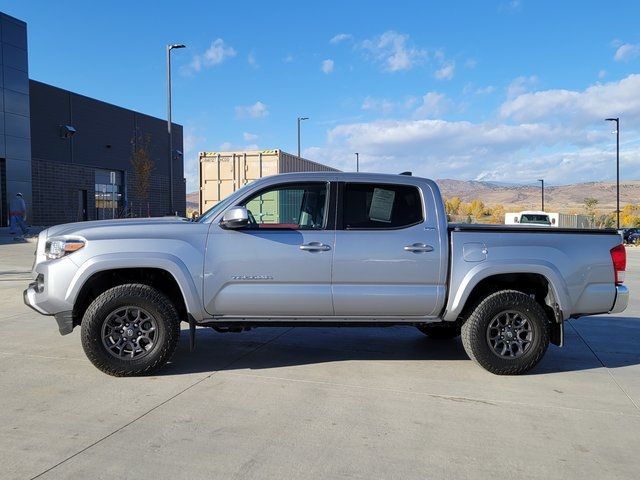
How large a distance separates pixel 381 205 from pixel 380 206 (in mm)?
15

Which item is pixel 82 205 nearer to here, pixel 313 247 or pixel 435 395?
pixel 313 247

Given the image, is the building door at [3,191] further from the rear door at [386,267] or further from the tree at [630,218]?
the tree at [630,218]

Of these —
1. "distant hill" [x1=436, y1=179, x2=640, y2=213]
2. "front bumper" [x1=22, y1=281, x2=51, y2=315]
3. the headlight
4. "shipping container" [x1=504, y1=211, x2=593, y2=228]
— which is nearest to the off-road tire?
the headlight

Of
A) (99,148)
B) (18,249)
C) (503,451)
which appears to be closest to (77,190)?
(99,148)

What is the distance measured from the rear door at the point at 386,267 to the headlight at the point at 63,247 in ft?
7.79

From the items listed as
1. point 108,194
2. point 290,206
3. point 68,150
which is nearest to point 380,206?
point 290,206

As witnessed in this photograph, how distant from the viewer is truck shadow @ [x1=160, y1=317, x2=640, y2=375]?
5.80m

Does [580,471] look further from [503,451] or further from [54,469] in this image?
[54,469]

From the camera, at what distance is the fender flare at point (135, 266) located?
16.3 ft

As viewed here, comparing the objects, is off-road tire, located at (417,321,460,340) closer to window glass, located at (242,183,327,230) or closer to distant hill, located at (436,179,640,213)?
window glass, located at (242,183,327,230)

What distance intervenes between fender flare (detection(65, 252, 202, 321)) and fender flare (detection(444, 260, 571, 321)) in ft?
8.13

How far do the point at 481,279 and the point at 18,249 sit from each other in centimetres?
1748

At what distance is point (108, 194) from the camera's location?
38125mm

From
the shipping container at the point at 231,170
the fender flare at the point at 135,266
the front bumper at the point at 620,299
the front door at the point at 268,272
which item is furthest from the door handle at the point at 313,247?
the shipping container at the point at 231,170
